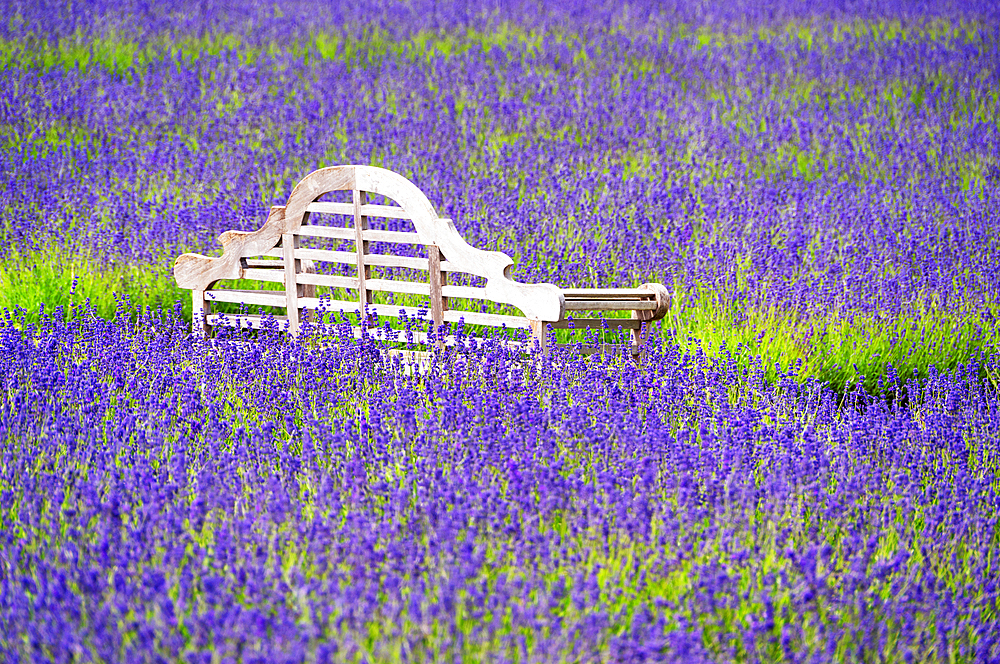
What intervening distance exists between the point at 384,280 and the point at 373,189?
0.36m

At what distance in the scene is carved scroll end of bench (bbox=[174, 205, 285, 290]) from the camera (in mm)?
3488

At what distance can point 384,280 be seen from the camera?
3.42m

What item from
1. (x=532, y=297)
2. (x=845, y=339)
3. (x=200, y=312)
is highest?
(x=532, y=297)

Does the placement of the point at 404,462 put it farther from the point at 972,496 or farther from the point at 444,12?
the point at 444,12

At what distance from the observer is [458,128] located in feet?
21.9

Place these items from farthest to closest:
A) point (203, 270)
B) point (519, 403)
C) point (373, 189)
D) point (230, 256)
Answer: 1. point (203, 270)
2. point (230, 256)
3. point (373, 189)
4. point (519, 403)

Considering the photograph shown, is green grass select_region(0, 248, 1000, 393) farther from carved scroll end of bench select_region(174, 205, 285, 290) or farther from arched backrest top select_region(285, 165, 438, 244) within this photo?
arched backrest top select_region(285, 165, 438, 244)

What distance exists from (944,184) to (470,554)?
5.68m

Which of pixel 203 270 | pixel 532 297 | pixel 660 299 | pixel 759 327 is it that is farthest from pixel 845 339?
pixel 203 270

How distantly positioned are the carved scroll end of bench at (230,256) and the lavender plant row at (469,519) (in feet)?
2.71

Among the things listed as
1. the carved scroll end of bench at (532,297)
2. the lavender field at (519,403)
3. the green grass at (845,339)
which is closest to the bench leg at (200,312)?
the lavender field at (519,403)

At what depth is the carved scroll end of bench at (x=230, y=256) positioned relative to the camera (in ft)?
11.4

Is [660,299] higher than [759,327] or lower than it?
higher

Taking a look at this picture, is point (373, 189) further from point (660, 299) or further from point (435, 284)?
point (660, 299)
